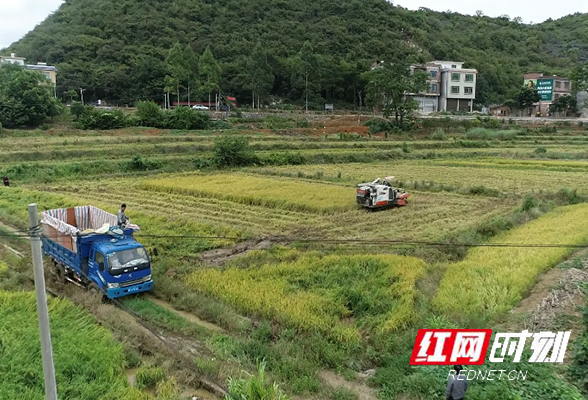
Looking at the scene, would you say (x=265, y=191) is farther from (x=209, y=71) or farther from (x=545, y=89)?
(x=545, y=89)

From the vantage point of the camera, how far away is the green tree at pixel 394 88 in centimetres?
6575

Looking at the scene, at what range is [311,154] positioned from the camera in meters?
46.0

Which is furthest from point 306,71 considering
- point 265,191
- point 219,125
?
point 265,191

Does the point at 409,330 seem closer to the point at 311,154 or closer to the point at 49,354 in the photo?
the point at 49,354

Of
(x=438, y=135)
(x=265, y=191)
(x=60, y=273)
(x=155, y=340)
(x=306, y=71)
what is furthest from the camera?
(x=306, y=71)

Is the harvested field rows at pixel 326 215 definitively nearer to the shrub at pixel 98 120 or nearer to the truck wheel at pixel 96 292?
the truck wheel at pixel 96 292

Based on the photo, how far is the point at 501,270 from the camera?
1369 cm

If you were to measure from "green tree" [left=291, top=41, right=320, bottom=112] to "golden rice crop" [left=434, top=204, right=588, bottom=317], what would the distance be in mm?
62740

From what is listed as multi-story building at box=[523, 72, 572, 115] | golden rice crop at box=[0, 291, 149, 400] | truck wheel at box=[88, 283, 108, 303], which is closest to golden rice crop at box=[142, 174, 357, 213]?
truck wheel at box=[88, 283, 108, 303]

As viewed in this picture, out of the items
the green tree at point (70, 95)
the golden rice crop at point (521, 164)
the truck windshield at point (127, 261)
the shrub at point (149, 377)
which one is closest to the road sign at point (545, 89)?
the golden rice crop at point (521, 164)

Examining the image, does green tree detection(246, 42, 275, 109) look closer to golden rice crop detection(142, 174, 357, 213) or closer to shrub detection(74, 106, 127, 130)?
shrub detection(74, 106, 127, 130)

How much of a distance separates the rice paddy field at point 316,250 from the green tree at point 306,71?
127ft

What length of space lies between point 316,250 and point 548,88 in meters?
88.3

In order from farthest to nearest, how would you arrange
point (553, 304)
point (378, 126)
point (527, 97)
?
point (527, 97)
point (378, 126)
point (553, 304)
